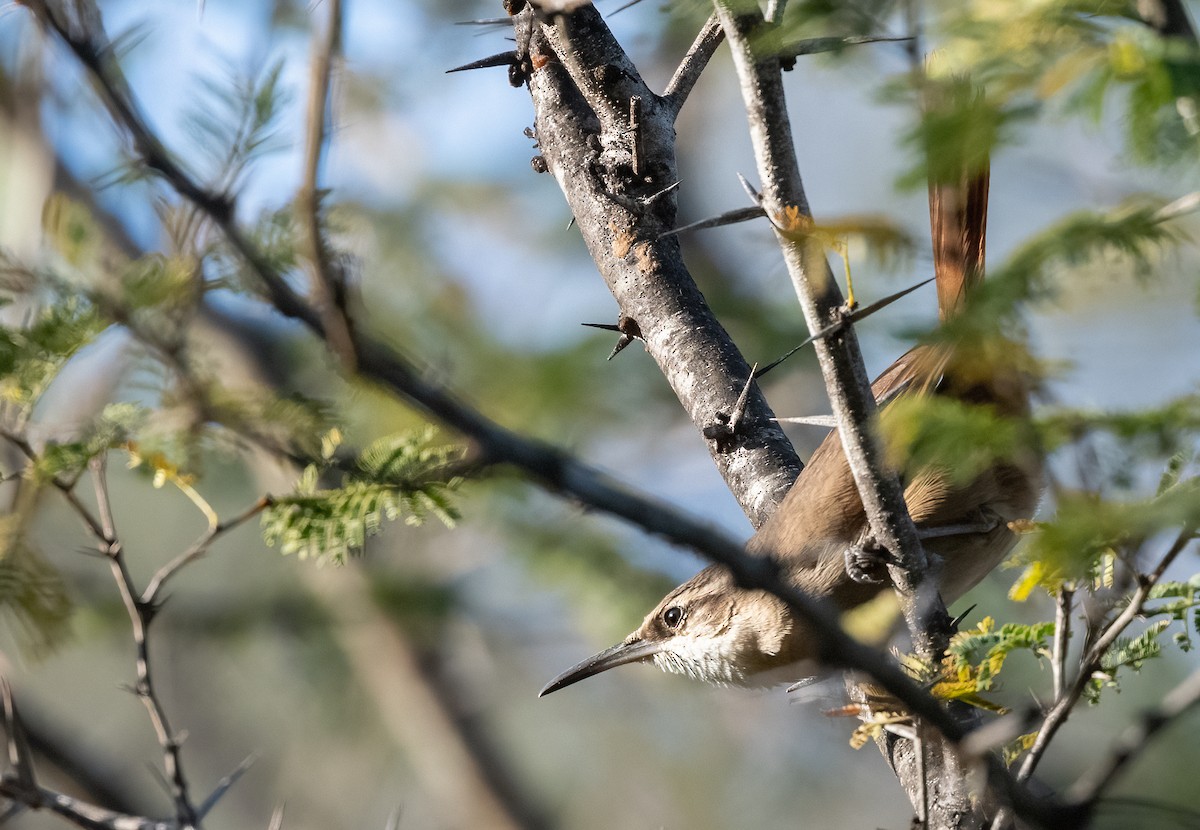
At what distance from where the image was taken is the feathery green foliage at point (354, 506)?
2.38m

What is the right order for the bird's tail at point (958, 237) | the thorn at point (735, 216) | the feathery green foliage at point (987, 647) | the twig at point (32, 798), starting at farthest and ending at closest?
the bird's tail at point (958, 237) → the twig at point (32, 798) → the feathery green foliage at point (987, 647) → the thorn at point (735, 216)

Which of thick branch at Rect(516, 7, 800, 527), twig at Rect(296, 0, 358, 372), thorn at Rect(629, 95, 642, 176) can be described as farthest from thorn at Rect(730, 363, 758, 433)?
twig at Rect(296, 0, 358, 372)

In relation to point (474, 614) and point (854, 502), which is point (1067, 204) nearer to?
point (854, 502)

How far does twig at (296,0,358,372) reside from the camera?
3.96ft

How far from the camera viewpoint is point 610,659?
12.8 ft

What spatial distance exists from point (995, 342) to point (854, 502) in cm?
152

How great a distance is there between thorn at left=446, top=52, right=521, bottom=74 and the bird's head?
183 centimetres

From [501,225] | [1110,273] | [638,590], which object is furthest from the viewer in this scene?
[501,225]

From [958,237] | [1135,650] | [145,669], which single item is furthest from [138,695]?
[958,237]

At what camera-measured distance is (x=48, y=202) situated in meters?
2.56

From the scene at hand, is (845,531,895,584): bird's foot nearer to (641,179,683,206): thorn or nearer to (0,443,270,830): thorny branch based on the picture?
(641,179,683,206): thorn

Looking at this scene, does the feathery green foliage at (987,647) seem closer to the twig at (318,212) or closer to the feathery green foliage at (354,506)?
the feathery green foliage at (354,506)

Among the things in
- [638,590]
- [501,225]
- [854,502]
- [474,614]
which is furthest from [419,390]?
[501,225]

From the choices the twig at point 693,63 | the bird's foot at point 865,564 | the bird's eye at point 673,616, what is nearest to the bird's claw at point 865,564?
the bird's foot at point 865,564
